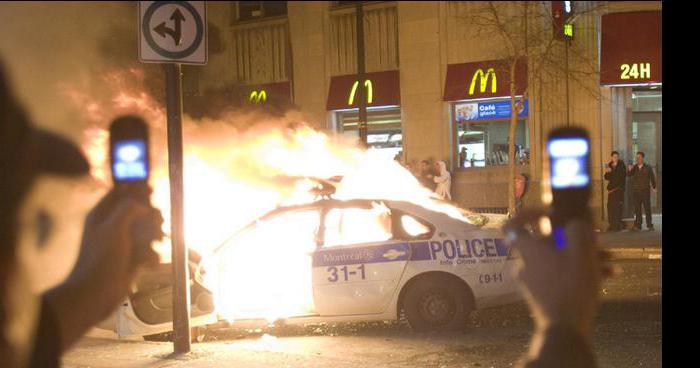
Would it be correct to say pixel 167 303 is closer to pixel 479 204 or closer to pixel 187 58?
pixel 187 58

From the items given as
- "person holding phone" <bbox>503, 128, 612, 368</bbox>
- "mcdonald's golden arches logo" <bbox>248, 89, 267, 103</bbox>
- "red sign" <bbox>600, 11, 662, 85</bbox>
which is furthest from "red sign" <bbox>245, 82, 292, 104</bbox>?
"person holding phone" <bbox>503, 128, 612, 368</bbox>

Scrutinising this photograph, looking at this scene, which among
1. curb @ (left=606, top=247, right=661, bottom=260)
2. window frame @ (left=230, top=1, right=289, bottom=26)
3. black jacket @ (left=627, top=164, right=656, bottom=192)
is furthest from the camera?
window frame @ (left=230, top=1, right=289, bottom=26)

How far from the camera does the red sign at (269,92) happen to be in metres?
22.8

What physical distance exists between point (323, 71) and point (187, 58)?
53.9 ft

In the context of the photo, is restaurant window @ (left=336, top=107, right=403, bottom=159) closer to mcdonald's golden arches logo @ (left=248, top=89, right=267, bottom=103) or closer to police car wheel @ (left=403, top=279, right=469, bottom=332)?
mcdonald's golden arches logo @ (left=248, top=89, right=267, bottom=103)

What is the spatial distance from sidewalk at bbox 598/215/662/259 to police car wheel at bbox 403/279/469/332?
548cm

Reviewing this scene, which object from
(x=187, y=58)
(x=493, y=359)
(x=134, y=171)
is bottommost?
(x=493, y=359)

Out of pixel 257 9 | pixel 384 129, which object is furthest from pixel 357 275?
pixel 257 9

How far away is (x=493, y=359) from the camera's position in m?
7.53

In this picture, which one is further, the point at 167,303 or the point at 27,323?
the point at 167,303

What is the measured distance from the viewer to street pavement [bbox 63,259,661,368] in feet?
24.6

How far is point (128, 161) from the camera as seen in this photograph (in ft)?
6.61
